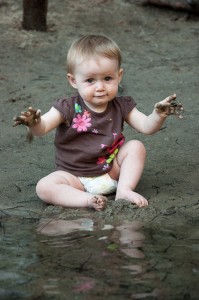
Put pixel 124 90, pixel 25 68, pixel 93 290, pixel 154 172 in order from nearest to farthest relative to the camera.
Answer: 1. pixel 93 290
2. pixel 154 172
3. pixel 124 90
4. pixel 25 68

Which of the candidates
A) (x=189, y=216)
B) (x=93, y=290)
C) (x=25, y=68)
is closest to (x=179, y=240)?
(x=189, y=216)

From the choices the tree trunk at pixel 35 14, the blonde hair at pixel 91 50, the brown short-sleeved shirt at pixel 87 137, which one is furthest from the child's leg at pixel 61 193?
the tree trunk at pixel 35 14

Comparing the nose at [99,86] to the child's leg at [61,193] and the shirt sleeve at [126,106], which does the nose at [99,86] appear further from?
the child's leg at [61,193]

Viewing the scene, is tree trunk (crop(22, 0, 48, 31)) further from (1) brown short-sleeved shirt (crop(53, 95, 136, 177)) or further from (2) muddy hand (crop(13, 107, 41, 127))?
(2) muddy hand (crop(13, 107, 41, 127))

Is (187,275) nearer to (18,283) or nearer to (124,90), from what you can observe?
(18,283)

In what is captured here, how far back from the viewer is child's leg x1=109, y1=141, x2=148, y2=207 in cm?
380

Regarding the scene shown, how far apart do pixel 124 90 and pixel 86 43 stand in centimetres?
237

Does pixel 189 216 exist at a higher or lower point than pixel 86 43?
lower

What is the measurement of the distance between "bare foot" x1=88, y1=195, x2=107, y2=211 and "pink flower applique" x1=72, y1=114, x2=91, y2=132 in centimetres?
46

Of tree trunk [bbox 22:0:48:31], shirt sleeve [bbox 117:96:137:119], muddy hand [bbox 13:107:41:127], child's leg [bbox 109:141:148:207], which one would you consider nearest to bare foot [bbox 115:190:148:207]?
child's leg [bbox 109:141:148:207]

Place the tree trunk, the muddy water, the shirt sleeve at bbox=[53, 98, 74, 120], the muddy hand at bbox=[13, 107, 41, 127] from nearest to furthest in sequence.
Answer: the muddy water, the muddy hand at bbox=[13, 107, 41, 127], the shirt sleeve at bbox=[53, 98, 74, 120], the tree trunk

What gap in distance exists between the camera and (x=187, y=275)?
2.62 meters

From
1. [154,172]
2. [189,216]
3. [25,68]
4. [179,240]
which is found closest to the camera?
[179,240]

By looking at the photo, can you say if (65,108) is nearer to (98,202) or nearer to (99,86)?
(99,86)
